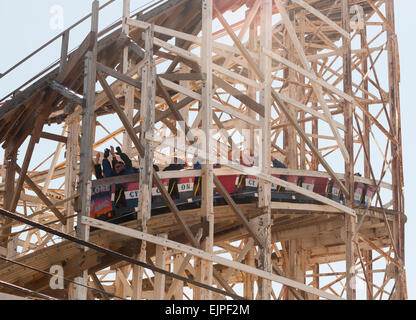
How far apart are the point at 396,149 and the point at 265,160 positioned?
6.36 meters

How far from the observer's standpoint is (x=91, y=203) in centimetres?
1862

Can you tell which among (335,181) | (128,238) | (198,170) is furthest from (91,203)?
(335,181)

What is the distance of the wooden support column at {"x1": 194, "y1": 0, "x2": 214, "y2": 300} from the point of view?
17.6 m

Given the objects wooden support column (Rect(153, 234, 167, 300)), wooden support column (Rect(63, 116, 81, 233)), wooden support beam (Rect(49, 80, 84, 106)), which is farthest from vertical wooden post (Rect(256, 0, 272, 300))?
wooden support column (Rect(63, 116, 81, 233))

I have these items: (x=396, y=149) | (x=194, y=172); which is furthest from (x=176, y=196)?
(x=396, y=149)

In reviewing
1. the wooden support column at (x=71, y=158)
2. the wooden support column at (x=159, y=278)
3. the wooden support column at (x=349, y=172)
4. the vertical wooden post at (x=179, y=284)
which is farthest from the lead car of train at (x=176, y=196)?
the wooden support column at (x=71, y=158)

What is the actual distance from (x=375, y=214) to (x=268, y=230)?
460cm

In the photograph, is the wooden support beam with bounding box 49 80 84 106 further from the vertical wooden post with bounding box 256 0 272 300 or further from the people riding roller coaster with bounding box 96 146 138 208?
the vertical wooden post with bounding box 256 0 272 300

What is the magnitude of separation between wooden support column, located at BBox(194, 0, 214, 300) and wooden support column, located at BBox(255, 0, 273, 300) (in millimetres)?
1541

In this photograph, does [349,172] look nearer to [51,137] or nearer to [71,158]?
[71,158]

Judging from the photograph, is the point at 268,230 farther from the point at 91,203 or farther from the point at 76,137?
the point at 76,137

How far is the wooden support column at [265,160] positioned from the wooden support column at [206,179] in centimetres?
154

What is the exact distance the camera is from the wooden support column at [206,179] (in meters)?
17.6

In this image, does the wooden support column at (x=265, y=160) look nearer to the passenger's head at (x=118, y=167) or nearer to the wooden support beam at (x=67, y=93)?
the passenger's head at (x=118, y=167)
